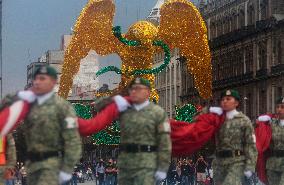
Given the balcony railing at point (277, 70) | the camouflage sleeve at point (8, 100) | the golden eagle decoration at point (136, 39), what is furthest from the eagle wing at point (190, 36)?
the balcony railing at point (277, 70)

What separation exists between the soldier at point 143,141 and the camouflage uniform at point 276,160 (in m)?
3.41

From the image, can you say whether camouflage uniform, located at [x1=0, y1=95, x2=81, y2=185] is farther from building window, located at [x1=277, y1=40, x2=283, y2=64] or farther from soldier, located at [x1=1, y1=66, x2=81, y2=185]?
building window, located at [x1=277, y1=40, x2=283, y2=64]

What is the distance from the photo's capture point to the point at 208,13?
76.1m

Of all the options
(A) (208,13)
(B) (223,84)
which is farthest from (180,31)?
(A) (208,13)

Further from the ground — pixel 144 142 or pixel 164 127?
pixel 164 127

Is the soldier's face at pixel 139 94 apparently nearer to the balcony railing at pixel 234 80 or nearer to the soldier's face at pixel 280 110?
the soldier's face at pixel 280 110

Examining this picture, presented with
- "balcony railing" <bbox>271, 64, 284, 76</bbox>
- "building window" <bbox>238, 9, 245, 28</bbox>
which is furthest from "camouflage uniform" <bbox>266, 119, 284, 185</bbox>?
"building window" <bbox>238, 9, 245, 28</bbox>

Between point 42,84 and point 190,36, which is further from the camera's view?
point 190,36

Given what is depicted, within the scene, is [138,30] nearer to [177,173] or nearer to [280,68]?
[177,173]

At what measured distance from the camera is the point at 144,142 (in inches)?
436

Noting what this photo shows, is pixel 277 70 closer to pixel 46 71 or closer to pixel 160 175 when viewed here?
pixel 160 175

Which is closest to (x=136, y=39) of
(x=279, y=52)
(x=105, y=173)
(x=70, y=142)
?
(x=105, y=173)

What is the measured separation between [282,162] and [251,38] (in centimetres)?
5234

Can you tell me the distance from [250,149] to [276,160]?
1.76m
